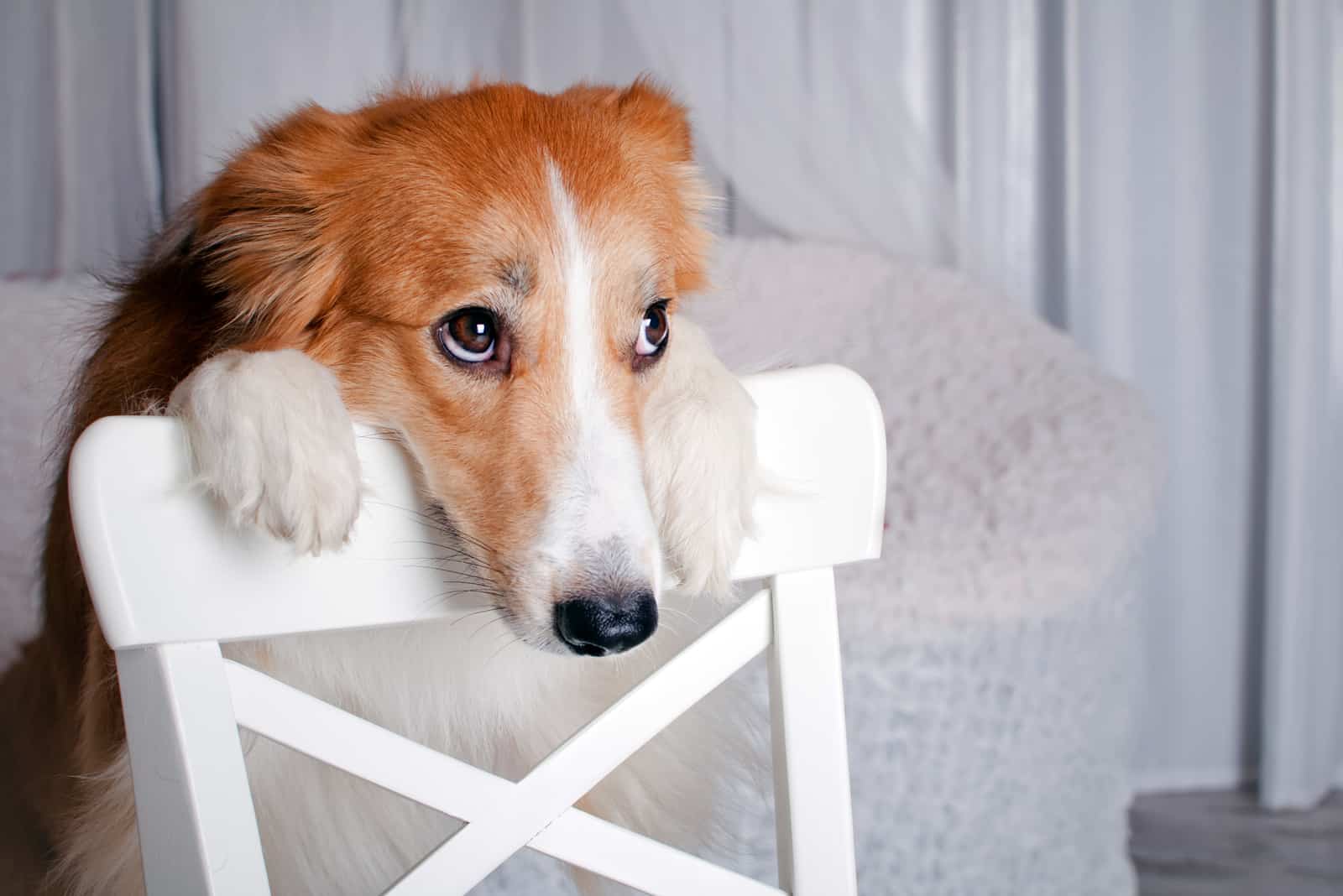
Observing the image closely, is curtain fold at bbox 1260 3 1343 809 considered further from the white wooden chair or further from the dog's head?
the white wooden chair

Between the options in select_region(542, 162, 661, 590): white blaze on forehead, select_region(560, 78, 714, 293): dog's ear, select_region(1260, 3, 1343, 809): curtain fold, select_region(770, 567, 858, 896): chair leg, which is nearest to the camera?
select_region(770, 567, 858, 896): chair leg

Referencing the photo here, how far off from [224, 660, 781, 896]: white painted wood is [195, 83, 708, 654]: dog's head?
15 cm

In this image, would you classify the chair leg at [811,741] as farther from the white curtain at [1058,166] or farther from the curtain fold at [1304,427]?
the curtain fold at [1304,427]

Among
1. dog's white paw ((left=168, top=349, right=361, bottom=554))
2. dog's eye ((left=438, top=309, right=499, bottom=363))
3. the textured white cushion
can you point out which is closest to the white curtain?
the textured white cushion

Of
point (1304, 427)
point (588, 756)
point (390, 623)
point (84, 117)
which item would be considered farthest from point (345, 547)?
point (1304, 427)

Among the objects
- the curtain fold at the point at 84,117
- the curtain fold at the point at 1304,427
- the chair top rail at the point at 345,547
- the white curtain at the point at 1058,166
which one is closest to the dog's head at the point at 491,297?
the chair top rail at the point at 345,547

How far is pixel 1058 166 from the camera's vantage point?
2.64 metres

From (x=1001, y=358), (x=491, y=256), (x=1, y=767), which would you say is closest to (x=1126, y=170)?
(x=1001, y=358)

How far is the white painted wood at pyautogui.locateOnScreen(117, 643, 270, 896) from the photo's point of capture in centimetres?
57

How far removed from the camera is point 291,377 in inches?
30.0

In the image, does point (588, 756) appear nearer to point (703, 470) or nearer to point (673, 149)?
point (703, 470)

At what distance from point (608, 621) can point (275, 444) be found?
24cm

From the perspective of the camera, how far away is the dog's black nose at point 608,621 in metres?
0.78

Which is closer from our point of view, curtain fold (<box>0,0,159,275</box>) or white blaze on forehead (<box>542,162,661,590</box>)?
white blaze on forehead (<box>542,162,661,590</box>)
